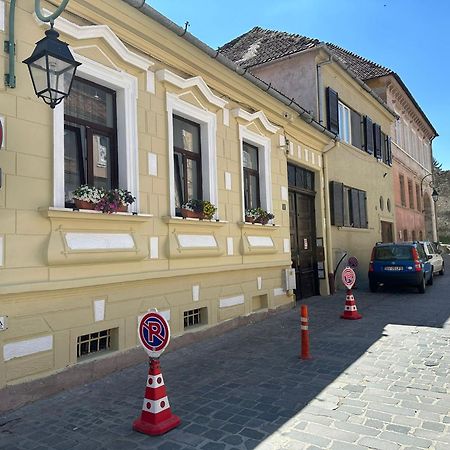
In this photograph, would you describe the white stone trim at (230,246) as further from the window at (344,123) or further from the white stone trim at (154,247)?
the window at (344,123)

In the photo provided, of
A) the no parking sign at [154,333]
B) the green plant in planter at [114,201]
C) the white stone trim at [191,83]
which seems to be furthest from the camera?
the white stone trim at [191,83]

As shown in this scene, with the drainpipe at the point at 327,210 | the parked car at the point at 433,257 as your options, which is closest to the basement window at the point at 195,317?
the drainpipe at the point at 327,210

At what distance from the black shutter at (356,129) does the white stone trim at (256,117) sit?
283 inches

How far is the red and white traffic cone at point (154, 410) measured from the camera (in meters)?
3.79

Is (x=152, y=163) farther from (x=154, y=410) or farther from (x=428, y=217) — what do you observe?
(x=428, y=217)

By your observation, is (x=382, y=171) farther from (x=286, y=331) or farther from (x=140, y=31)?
(x=140, y=31)

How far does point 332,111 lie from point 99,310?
11.3 metres

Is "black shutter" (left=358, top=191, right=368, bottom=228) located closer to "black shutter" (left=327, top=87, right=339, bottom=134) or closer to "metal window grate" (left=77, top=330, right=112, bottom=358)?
"black shutter" (left=327, top=87, right=339, bottom=134)

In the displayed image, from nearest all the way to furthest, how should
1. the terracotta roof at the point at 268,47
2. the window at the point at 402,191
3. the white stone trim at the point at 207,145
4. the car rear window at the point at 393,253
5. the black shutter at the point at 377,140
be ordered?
the white stone trim at the point at 207,145 < the car rear window at the point at 393,253 < the terracotta roof at the point at 268,47 < the black shutter at the point at 377,140 < the window at the point at 402,191

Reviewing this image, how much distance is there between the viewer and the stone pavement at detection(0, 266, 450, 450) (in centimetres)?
364

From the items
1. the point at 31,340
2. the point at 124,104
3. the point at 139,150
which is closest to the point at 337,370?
the point at 31,340

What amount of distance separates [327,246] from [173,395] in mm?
9237

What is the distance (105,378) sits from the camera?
5348 millimetres

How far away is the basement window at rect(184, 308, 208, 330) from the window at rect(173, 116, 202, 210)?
185 cm
